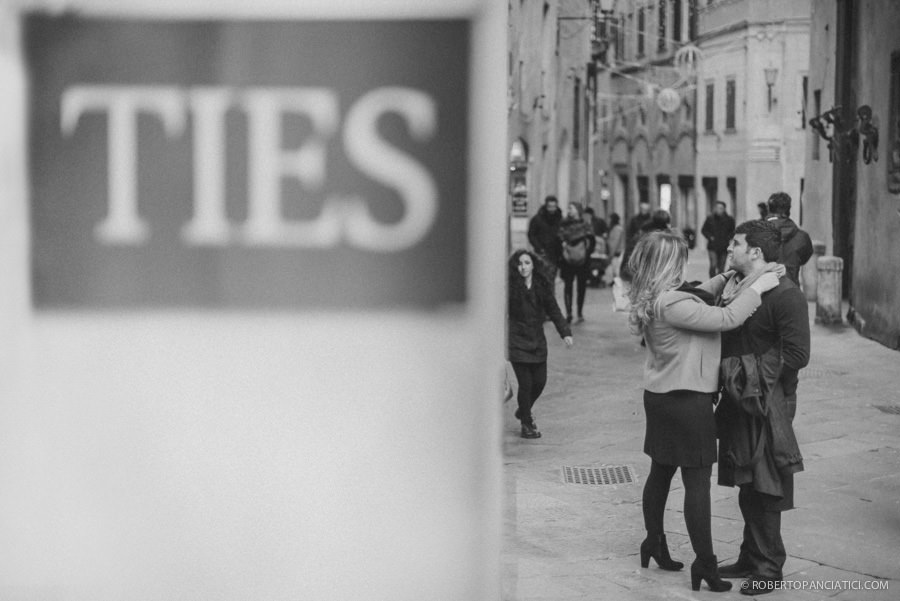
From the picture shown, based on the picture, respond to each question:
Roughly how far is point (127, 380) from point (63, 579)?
0.38 meters

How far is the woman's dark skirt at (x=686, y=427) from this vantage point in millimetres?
6086

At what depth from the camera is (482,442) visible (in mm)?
2568

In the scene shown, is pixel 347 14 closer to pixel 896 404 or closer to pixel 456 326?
pixel 456 326

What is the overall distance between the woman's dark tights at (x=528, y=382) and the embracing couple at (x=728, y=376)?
12.3ft

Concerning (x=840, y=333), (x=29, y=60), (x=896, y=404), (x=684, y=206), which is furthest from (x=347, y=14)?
(x=684, y=206)

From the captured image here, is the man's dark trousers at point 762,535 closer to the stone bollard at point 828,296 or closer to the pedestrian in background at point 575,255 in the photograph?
the stone bollard at point 828,296

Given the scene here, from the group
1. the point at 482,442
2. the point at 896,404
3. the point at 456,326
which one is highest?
the point at 456,326

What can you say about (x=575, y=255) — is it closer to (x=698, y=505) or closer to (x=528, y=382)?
(x=528, y=382)

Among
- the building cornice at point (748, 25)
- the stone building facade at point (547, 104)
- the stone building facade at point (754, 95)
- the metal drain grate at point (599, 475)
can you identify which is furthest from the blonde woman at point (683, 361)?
the building cornice at point (748, 25)

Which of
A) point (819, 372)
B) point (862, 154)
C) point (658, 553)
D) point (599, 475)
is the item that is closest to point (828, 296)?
point (862, 154)

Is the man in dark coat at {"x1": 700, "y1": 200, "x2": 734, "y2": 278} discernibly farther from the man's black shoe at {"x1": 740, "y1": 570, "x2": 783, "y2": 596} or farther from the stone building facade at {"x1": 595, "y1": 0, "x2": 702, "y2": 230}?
the man's black shoe at {"x1": 740, "y1": 570, "x2": 783, "y2": 596}

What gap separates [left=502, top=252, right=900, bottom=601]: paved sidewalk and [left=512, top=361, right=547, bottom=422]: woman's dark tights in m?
0.23

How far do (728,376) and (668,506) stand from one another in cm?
215

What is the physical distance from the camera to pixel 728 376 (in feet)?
19.9
